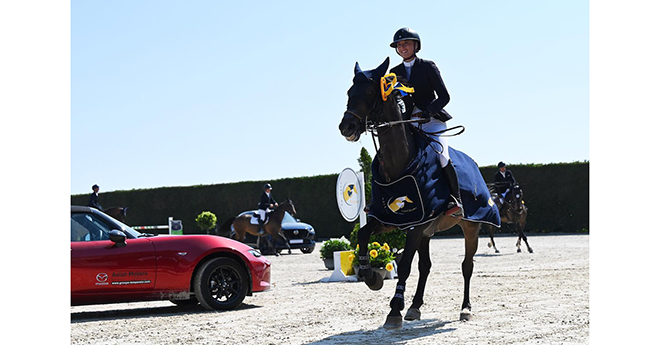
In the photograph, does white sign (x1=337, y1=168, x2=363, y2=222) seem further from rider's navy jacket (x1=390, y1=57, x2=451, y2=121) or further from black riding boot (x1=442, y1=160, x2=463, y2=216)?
black riding boot (x1=442, y1=160, x2=463, y2=216)

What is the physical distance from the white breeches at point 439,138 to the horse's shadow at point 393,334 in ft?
5.39

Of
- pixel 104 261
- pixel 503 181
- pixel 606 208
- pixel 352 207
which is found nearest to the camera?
pixel 606 208

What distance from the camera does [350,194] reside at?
14000mm

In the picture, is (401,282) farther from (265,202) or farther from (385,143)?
(265,202)

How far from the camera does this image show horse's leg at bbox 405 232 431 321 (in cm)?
786

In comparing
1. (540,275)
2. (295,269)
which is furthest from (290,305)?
(295,269)

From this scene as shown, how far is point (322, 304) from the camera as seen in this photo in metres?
9.81

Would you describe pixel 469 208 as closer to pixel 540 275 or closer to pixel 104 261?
pixel 104 261

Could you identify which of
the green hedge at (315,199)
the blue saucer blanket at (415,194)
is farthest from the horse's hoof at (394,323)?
the green hedge at (315,199)

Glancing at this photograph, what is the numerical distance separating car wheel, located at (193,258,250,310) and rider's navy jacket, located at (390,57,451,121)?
330 centimetres

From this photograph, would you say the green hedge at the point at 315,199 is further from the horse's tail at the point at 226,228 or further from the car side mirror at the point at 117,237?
the car side mirror at the point at 117,237

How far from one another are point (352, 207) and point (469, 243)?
18.7 feet

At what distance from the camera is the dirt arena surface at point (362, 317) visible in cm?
689

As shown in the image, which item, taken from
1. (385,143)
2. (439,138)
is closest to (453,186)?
(439,138)
